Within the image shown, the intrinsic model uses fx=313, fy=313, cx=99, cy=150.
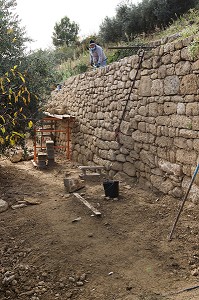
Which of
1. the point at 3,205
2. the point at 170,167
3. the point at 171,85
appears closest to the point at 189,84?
the point at 171,85

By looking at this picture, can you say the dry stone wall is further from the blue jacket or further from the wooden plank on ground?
the wooden plank on ground

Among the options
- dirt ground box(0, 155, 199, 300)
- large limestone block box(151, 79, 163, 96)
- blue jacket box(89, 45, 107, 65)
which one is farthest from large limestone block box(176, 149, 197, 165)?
blue jacket box(89, 45, 107, 65)

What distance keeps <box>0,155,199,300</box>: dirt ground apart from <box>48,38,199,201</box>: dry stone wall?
1.88 feet

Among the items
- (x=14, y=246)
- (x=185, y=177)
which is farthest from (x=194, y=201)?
→ (x=14, y=246)

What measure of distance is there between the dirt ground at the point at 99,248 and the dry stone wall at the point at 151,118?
0.57m

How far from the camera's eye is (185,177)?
5.27 meters

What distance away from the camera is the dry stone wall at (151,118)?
16.8 feet

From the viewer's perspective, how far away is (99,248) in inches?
165

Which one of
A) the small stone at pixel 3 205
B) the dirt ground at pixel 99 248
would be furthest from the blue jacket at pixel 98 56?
the small stone at pixel 3 205

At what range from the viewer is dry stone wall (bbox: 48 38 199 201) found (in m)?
5.12

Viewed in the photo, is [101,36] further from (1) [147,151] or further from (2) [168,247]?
(2) [168,247]

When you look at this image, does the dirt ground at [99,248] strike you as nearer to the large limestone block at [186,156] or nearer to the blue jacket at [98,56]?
the large limestone block at [186,156]

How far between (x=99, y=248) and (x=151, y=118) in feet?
9.54

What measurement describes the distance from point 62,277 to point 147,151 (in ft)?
11.2
